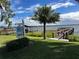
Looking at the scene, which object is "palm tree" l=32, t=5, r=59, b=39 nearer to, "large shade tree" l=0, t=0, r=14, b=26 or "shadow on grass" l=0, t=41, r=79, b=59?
"large shade tree" l=0, t=0, r=14, b=26

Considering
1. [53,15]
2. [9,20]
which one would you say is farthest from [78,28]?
[9,20]

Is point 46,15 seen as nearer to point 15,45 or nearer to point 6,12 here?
point 6,12

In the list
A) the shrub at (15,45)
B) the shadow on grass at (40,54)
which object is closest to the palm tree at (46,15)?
the shrub at (15,45)

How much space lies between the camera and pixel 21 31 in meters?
18.9

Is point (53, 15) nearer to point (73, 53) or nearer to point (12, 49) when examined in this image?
point (12, 49)

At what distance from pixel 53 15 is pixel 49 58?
1431cm

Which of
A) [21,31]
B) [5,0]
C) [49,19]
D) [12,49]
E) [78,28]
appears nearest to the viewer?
[12,49]

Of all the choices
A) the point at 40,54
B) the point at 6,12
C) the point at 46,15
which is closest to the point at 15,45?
the point at 40,54

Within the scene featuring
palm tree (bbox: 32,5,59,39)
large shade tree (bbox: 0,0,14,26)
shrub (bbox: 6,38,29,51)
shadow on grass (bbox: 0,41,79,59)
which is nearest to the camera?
shadow on grass (bbox: 0,41,79,59)

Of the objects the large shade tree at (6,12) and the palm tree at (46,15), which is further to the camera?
the palm tree at (46,15)

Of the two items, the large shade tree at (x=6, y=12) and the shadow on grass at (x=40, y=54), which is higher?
the large shade tree at (x=6, y=12)

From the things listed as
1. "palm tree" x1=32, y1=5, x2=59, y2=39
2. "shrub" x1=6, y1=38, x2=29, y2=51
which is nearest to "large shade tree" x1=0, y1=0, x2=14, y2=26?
"palm tree" x1=32, y1=5, x2=59, y2=39

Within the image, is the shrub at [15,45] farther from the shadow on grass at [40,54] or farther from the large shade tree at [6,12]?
the large shade tree at [6,12]

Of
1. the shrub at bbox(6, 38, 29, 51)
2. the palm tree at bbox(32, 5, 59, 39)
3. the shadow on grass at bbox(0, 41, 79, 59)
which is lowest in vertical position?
the shadow on grass at bbox(0, 41, 79, 59)
